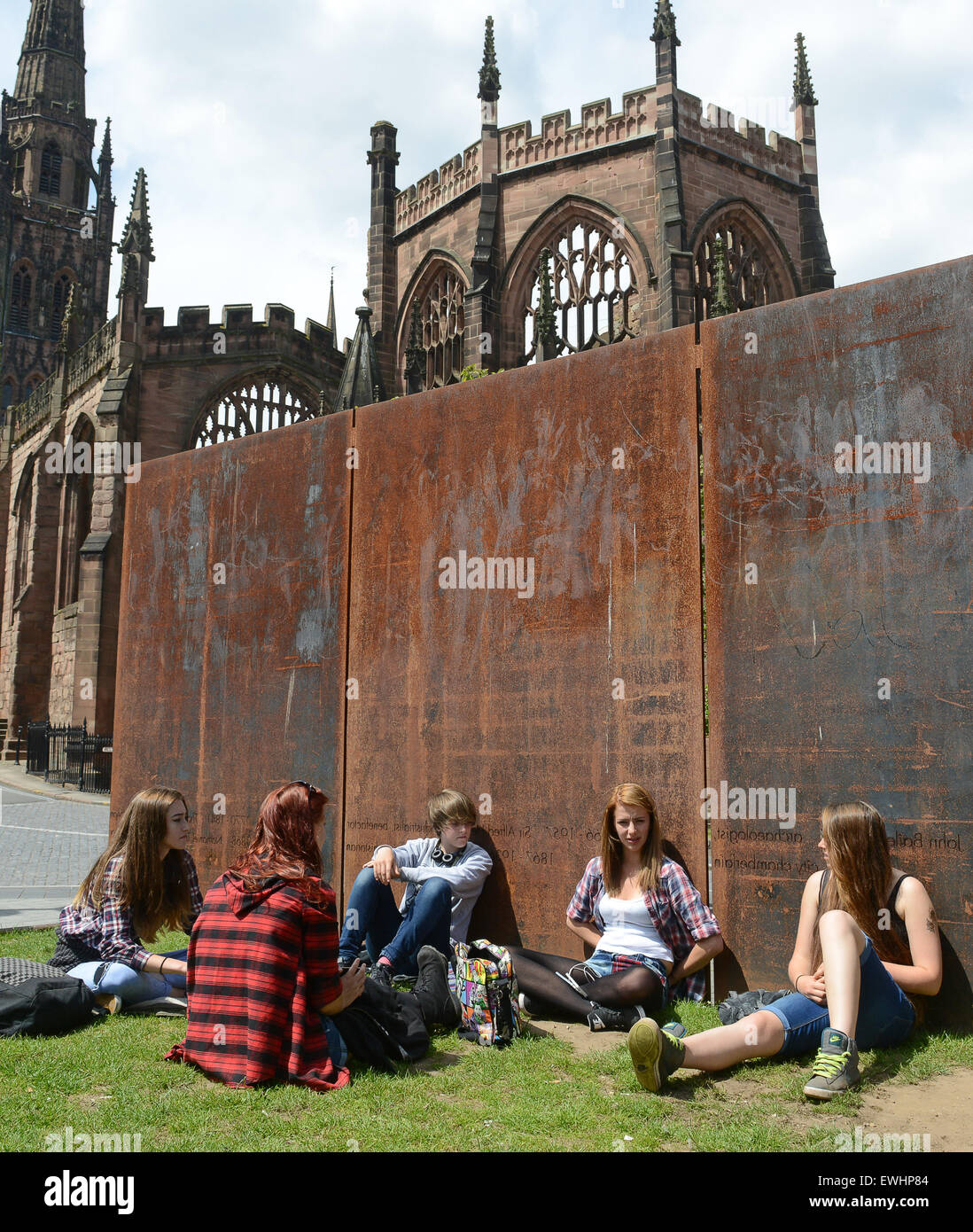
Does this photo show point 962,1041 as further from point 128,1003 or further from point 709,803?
point 128,1003

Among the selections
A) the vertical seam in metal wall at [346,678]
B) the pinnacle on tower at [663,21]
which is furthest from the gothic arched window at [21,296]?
Result: the vertical seam in metal wall at [346,678]

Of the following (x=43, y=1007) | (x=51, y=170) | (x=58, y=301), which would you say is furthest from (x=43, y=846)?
(x=51, y=170)

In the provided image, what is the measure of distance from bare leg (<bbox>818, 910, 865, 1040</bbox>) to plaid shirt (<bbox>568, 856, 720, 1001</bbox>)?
102cm

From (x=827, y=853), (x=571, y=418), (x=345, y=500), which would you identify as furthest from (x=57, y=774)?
(x=827, y=853)

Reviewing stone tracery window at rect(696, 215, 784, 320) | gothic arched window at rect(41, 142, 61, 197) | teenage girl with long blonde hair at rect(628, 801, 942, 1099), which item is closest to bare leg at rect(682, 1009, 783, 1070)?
teenage girl with long blonde hair at rect(628, 801, 942, 1099)

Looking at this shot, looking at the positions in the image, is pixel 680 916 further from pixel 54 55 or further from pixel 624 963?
pixel 54 55

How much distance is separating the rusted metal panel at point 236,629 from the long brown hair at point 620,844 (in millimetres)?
2264

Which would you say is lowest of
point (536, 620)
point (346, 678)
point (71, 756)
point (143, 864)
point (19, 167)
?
point (71, 756)

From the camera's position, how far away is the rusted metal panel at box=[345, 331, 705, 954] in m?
5.47

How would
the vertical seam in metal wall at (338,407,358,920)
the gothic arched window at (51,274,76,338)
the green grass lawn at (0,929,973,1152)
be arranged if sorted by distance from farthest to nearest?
the gothic arched window at (51,274,76,338), the vertical seam in metal wall at (338,407,358,920), the green grass lawn at (0,929,973,1152)

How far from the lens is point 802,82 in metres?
28.4

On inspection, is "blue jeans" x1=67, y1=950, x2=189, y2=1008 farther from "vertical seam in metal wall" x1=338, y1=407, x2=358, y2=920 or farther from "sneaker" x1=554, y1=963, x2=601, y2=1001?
"sneaker" x1=554, y1=963, x2=601, y2=1001

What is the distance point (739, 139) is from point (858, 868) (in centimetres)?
2633

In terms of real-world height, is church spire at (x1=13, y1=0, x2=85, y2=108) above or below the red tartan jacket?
above
